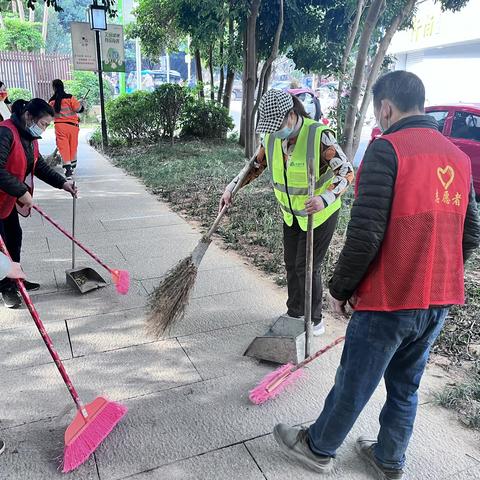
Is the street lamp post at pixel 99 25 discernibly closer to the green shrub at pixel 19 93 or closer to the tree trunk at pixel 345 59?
the tree trunk at pixel 345 59

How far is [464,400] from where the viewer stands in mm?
2627

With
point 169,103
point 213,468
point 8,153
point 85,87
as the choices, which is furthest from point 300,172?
point 85,87

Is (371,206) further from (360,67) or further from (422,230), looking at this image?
(360,67)

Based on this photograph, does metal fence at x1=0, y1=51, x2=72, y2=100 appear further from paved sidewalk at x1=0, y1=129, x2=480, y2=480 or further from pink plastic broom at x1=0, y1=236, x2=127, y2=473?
pink plastic broom at x1=0, y1=236, x2=127, y2=473

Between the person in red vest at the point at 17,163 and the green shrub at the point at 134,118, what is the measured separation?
9.54 meters

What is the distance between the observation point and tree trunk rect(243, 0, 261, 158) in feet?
32.3

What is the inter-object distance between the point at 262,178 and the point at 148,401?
20.7 ft

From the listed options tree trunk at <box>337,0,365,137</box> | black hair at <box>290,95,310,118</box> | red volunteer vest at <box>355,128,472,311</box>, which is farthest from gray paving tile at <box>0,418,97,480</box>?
tree trunk at <box>337,0,365,137</box>

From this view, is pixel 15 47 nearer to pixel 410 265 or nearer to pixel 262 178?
pixel 262 178

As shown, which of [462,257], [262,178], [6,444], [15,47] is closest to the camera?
[462,257]

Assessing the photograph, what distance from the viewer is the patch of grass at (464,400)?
2512 mm

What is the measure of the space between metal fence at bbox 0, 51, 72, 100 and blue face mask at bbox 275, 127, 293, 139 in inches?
864

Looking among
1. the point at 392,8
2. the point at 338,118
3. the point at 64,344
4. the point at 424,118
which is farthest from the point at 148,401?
the point at 392,8

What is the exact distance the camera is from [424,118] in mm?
1728
